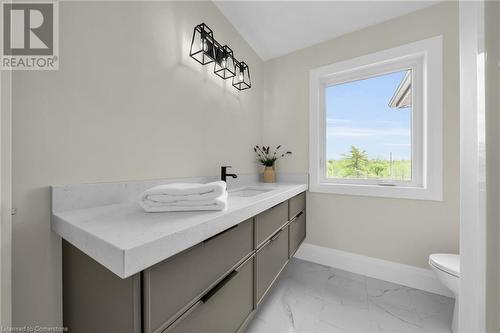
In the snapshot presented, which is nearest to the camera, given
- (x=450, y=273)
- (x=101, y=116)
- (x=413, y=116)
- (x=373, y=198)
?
(x=101, y=116)

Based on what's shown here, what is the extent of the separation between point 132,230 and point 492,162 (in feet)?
2.52

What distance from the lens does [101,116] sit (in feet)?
3.03

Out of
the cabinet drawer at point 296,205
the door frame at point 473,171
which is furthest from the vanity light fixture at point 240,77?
the door frame at point 473,171

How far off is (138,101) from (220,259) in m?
0.90

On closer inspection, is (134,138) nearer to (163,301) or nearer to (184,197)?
(184,197)

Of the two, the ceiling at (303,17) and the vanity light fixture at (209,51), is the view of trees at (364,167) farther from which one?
the vanity light fixture at (209,51)

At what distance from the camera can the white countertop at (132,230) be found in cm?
50

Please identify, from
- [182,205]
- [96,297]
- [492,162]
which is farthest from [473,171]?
[96,297]

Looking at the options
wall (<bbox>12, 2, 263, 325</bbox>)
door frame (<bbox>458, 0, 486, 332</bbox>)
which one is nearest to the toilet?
door frame (<bbox>458, 0, 486, 332</bbox>)

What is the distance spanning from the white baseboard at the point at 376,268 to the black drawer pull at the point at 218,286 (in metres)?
1.45

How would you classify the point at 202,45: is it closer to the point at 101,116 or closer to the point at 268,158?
the point at 101,116

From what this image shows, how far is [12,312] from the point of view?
70 centimetres

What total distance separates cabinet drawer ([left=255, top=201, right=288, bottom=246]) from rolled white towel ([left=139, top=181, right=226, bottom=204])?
0.37 meters

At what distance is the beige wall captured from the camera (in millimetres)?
218
